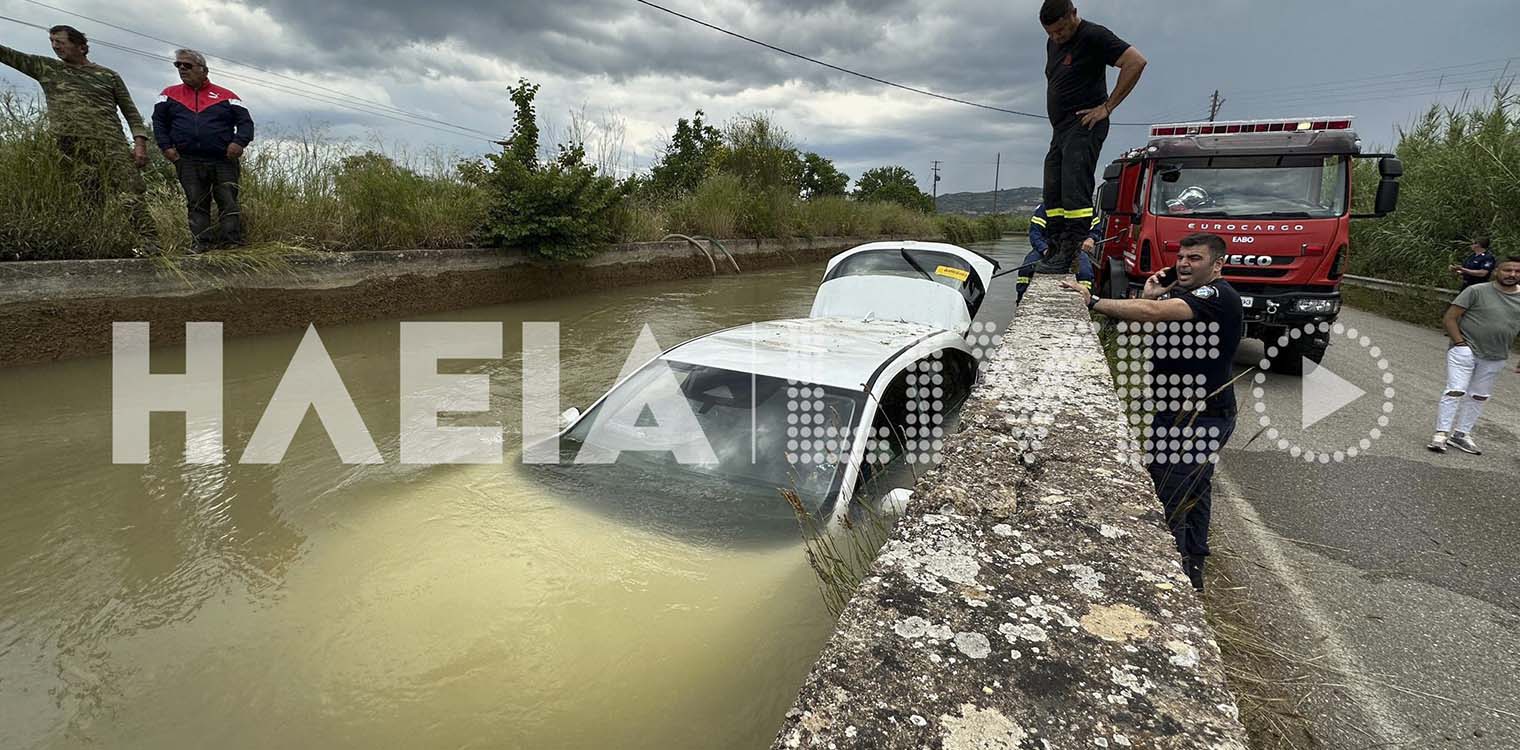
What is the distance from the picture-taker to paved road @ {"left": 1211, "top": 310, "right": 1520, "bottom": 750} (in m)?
2.33

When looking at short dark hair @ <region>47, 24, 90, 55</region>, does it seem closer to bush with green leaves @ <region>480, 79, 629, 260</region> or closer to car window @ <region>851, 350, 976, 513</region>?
bush with green leaves @ <region>480, 79, 629, 260</region>

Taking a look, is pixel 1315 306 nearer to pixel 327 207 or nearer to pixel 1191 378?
pixel 1191 378

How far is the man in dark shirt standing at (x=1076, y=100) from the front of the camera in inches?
188

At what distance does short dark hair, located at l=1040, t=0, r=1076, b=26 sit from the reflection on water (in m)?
4.27

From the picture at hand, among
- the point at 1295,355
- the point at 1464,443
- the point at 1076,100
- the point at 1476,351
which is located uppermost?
the point at 1076,100

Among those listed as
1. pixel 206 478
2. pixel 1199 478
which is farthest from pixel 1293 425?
pixel 206 478

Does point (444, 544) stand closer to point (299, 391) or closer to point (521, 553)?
point (521, 553)

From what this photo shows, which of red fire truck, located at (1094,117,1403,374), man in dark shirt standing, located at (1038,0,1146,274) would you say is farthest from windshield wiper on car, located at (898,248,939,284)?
red fire truck, located at (1094,117,1403,374)

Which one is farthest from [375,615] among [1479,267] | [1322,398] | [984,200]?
[984,200]

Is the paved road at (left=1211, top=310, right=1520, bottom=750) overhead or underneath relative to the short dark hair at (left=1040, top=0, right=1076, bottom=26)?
underneath

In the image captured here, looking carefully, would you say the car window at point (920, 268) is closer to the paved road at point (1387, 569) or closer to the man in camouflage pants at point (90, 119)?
the paved road at point (1387, 569)

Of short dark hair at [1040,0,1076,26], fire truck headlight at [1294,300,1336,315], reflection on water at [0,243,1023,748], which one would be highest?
short dark hair at [1040,0,1076,26]

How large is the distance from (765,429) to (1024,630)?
7.06ft

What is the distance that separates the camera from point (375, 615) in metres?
2.58
